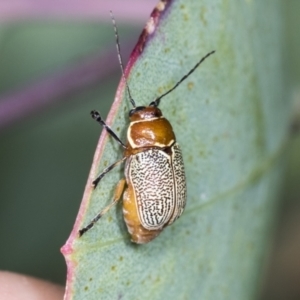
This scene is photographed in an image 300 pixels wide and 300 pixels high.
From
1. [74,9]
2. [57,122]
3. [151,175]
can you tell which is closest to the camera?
[151,175]

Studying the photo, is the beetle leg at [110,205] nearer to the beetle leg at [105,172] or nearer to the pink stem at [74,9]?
the beetle leg at [105,172]

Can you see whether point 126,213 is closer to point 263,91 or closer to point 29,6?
point 263,91

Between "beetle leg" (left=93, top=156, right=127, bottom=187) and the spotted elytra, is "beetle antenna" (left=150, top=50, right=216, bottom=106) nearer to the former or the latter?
the spotted elytra

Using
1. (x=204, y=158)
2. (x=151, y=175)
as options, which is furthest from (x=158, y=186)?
(x=204, y=158)

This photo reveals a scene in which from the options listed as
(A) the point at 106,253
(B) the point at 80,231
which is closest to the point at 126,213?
(A) the point at 106,253

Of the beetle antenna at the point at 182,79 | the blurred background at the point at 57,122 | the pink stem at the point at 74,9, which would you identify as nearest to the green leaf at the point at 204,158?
the beetle antenna at the point at 182,79

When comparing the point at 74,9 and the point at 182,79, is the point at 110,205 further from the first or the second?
the point at 74,9
